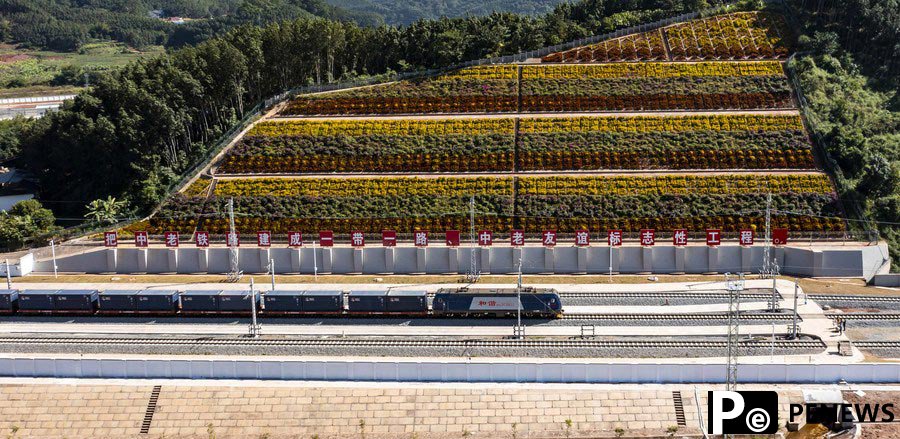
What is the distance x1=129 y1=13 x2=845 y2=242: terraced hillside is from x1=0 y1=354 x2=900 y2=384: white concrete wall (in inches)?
1052

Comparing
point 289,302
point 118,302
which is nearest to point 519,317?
point 289,302

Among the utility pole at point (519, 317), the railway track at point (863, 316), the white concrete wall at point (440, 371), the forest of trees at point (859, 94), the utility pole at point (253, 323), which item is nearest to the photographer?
the white concrete wall at point (440, 371)

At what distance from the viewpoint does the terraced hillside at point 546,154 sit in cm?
8250

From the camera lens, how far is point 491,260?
255 ft

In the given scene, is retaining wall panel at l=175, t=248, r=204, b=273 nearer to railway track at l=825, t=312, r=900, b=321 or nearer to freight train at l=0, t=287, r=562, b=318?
freight train at l=0, t=287, r=562, b=318

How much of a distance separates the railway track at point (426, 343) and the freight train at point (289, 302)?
4439 millimetres

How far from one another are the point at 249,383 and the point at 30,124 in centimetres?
7585

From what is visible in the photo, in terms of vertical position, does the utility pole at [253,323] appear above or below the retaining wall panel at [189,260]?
below

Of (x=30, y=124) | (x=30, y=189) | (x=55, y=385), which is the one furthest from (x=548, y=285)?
(x=30, y=124)

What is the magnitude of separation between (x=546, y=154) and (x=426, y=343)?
34.6m

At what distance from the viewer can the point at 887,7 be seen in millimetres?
104125

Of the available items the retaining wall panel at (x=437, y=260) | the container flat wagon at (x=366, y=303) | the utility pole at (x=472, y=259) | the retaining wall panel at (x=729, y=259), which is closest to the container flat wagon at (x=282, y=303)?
the container flat wagon at (x=366, y=303)

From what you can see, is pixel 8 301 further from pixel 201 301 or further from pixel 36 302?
pixel 201 301

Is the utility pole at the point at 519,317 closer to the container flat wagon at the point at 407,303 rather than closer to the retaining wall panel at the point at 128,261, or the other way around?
the container flat wagon at the point at 407,303
